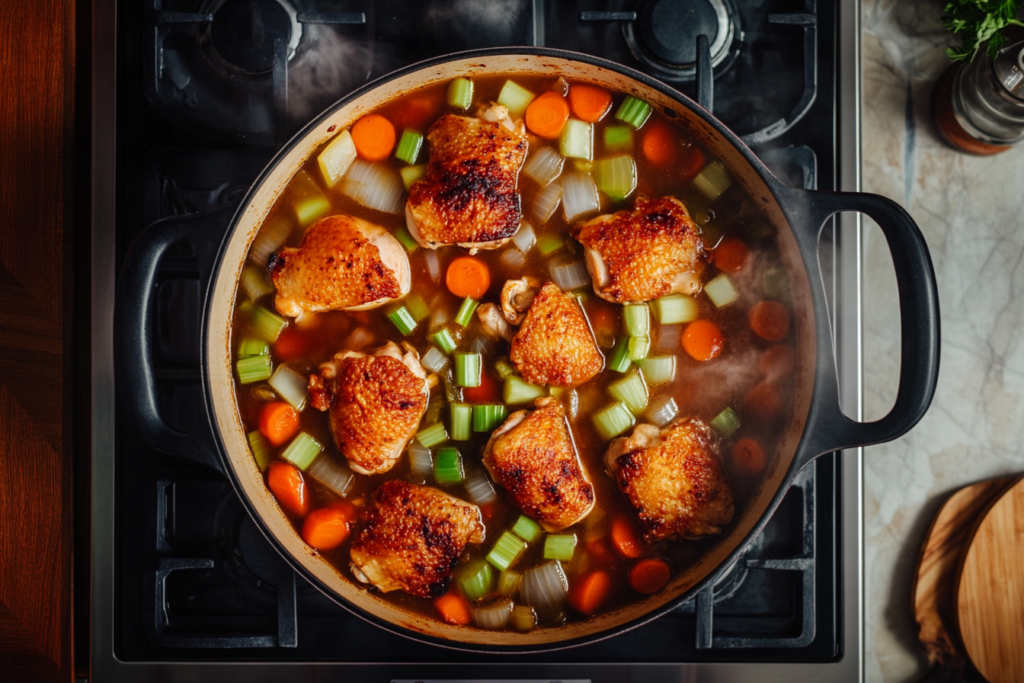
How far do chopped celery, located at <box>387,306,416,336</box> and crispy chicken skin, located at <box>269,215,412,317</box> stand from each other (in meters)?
0.06

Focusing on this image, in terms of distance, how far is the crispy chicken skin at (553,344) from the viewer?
181cm

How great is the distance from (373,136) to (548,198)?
0.51 m

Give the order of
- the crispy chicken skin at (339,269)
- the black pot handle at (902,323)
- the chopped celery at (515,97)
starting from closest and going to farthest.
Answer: the black pot handle at (902,323) → the crispy chicken skin at (339,269) → the chopped celery at (515,97)

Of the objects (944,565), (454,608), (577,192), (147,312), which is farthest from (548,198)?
(944,565)

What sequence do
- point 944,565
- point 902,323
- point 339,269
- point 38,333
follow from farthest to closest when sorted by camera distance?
point 944,565
point 38,333
point 339,269
point 902,323

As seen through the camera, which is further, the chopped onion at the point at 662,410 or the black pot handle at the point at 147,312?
the chopped onion at the point at 662,410

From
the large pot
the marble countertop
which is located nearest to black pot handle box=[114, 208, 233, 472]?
the large pot

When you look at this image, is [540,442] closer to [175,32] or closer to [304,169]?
[304,169]

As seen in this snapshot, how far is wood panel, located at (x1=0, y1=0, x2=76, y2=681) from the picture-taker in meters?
2.00

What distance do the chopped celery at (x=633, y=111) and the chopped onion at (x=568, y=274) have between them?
412 millimetres

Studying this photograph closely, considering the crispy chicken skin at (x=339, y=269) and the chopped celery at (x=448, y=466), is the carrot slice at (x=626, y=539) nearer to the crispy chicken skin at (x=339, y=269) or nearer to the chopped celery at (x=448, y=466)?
the chopped celery at (x=448, y=466)

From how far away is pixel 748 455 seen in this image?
6.23 ft

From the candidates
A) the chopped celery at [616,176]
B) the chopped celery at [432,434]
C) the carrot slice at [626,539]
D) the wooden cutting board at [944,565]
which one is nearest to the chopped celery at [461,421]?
the chopped celery at [432,434]

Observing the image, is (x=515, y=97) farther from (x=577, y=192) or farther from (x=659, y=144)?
(x=659, y=144)
